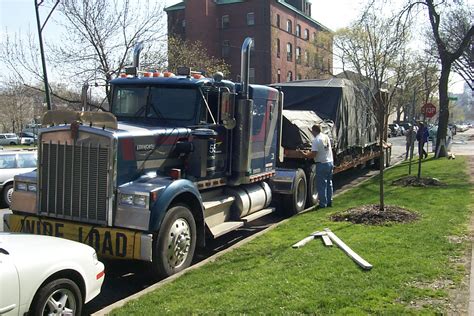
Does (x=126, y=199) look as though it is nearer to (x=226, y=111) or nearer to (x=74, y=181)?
(x=74, y=181)

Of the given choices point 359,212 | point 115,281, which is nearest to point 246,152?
point 359,212

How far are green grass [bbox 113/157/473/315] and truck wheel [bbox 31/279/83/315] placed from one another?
51 cm

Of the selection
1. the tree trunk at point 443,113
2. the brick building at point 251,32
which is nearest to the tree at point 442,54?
the tree trunk at point 443,113

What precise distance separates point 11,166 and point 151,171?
8.91m

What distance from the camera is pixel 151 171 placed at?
265 inches

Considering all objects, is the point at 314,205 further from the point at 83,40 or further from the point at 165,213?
the point at 83,40

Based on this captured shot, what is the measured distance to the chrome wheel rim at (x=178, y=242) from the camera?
634 centimetres

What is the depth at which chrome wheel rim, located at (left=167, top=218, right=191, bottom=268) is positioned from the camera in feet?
20.8

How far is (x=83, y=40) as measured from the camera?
20109 millimetres

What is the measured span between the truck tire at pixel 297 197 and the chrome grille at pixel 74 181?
5095 millimetres

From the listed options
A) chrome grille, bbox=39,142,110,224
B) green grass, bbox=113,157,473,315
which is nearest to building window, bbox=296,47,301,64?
green grass, bbox=113,157,473,315

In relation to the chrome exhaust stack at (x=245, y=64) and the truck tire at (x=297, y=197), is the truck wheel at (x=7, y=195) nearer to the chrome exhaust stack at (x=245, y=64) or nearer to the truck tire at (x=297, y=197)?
the truck tire at (x=297, y=197)

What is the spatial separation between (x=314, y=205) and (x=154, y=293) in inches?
275

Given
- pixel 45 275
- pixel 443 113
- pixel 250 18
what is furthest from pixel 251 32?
pixel 45 275
